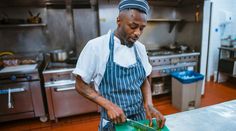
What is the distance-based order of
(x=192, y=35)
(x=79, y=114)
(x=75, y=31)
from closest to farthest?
1. (x=79, y=114)
2. (x=75, y=31)
3. (x=192, y=35)

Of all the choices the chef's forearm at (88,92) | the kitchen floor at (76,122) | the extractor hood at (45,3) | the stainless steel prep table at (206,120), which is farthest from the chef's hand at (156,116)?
the extractor hood at (45,3)

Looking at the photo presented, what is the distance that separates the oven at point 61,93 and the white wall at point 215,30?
2935 millimetres

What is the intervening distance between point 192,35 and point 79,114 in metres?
2.28

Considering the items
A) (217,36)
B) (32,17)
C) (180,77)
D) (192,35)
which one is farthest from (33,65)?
(217,36)

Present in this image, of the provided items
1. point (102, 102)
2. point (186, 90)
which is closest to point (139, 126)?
point (102, 102)

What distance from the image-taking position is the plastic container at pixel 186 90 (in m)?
2.47

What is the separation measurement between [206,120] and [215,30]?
11.0ft

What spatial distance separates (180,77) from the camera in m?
2.54

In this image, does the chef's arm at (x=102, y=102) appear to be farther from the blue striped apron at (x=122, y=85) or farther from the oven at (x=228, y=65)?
the oven at (x=228, y=65)

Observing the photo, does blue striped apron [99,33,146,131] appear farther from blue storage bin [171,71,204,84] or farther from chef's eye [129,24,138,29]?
blue storage bin [171,71,204,84]

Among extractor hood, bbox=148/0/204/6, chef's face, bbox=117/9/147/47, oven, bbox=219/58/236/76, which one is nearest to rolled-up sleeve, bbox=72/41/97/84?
chef's face, bbox=117/9/147/47

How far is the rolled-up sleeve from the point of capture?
832mm

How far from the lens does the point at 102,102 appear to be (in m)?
0.81

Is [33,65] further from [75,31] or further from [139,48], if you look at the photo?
[139,48]
